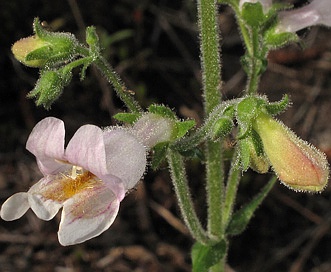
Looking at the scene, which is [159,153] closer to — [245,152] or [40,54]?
[245,152]

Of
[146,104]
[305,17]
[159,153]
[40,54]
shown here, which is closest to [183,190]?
[159,153]

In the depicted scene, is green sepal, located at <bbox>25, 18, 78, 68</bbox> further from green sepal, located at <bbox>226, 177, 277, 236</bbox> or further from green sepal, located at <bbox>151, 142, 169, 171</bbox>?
green sepal, located at <bbox>226, 177, 277, 236</bbox>

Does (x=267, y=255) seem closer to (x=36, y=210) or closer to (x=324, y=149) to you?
(x=324, y=149)

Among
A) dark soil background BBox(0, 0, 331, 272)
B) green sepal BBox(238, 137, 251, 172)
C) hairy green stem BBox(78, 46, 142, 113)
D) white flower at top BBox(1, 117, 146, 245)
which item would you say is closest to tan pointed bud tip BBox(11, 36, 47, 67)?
hairy green stem BBox(78, 46, 142, 113)

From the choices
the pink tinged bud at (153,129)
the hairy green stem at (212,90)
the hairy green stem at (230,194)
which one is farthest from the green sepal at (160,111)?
the hairy green stem at (230,194)

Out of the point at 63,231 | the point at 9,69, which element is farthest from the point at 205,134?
the point at 9,69

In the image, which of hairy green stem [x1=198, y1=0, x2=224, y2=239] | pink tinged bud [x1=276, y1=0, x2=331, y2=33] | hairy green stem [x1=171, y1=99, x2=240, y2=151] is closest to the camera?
hairy green stem [x1=171, y1=99, x2=240, y2=151]
